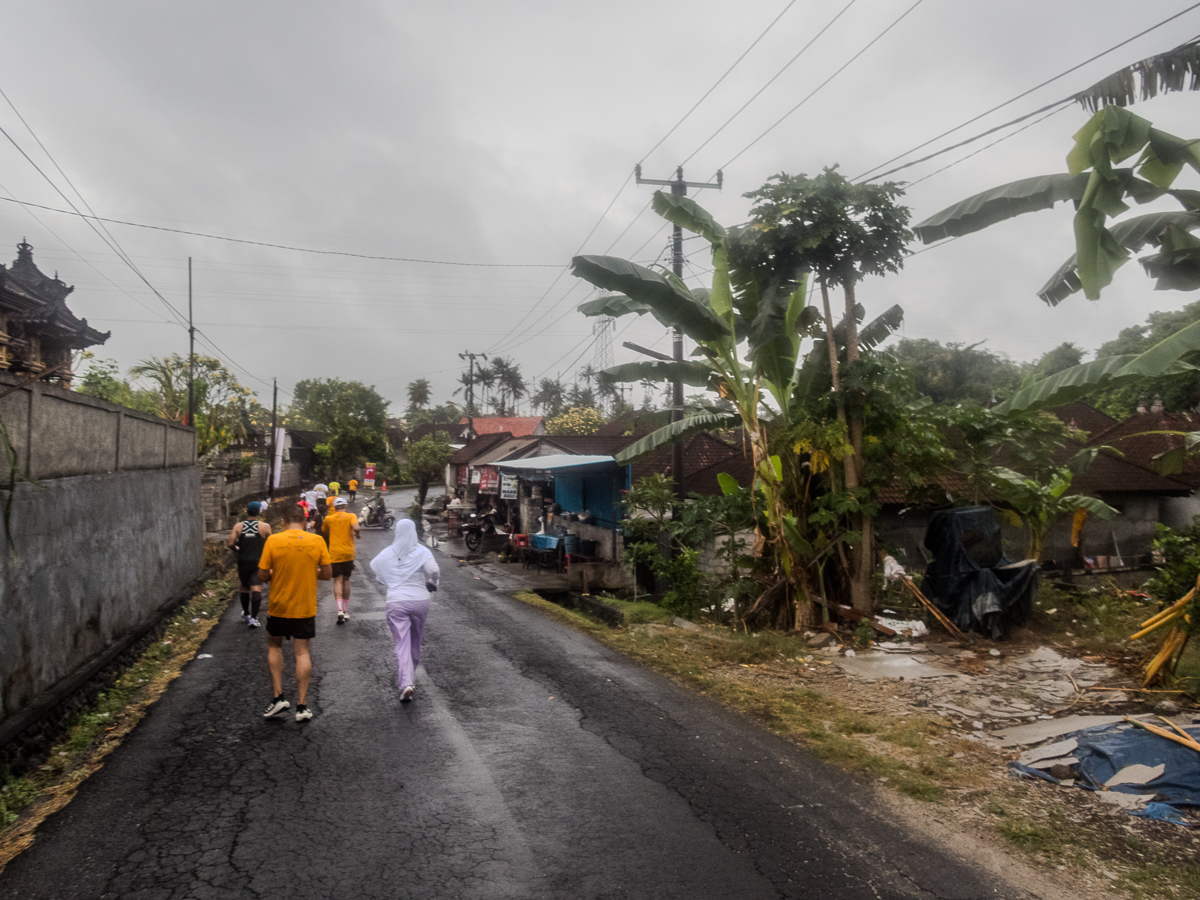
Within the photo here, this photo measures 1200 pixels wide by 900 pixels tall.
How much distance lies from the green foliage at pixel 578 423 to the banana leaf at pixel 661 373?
44.3m

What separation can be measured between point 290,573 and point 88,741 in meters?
1.95

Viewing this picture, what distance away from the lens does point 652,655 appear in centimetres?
980

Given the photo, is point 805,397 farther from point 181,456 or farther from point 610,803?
point 181,456

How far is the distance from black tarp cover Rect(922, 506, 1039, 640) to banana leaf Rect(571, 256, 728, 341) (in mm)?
4259

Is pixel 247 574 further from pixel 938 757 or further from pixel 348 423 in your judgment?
pixel 348 423

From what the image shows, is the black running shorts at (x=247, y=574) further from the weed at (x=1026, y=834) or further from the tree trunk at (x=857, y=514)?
the weed at (x=1026, y=834)

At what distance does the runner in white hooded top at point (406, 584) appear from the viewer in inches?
292

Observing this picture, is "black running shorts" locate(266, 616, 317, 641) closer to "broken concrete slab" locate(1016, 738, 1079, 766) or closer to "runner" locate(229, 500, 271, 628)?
"runner" locate(229, 500, 271, 628)

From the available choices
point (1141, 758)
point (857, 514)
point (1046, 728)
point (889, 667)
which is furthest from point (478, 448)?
point (1141, 758)

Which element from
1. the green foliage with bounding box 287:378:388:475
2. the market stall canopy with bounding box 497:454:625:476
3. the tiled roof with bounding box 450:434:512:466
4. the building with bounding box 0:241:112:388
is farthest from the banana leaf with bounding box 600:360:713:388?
the green foliage with bounding box 287:378:388:475

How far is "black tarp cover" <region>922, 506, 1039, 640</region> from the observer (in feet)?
33.9

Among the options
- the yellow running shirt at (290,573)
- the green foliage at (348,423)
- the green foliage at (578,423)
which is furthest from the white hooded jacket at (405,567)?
the green foliage at (348,423)

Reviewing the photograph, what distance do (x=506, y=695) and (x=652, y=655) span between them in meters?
2.71

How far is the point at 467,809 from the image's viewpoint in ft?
16.0
